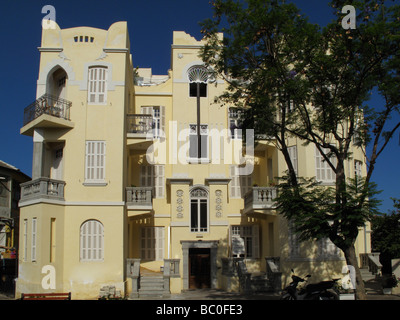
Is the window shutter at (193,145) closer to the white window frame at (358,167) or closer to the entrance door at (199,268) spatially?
the entrance door at (199,268)

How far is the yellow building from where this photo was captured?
76.3 feet

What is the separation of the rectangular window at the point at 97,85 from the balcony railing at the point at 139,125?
72.4 inches

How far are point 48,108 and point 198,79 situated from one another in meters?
9.73

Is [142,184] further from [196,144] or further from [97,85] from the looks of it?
[97,85]

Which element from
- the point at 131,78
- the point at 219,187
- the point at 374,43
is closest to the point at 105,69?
the point at 131,78

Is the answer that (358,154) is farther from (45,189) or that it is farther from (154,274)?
(45,189)

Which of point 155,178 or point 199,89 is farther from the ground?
point 199,89

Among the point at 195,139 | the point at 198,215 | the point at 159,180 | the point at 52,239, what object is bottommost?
the point at 52,239

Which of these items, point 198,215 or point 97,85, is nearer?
point 97,85

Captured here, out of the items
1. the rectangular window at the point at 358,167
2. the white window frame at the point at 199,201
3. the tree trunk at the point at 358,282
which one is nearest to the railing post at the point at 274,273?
the white window frame at the point at 199,201

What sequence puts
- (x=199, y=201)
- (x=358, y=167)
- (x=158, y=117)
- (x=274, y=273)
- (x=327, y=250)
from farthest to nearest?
(x=158, y=117) → (x=199, y=201) → (x=358, y=167) → (x=327, y=250) → (x=274, y=273)

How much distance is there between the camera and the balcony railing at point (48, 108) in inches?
947

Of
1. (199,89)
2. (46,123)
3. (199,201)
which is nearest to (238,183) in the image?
(199,201)

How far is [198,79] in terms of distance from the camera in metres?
29.3
